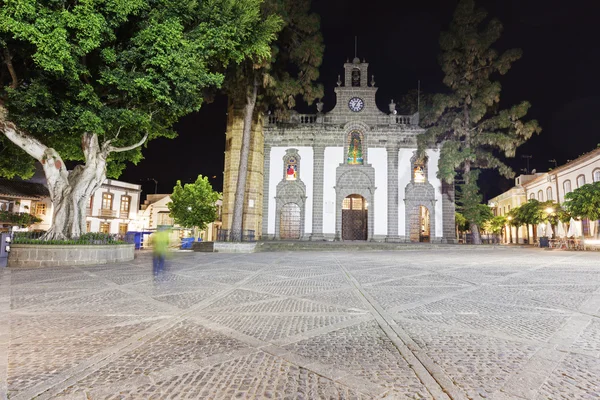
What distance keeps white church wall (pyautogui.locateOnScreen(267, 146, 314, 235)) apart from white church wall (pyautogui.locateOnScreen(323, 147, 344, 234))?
1.14 m

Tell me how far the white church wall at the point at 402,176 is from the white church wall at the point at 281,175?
279 inches

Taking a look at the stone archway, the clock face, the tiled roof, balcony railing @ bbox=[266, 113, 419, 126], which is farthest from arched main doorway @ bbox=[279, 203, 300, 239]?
the tiled roof

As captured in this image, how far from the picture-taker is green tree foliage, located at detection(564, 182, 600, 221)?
18.4 metres

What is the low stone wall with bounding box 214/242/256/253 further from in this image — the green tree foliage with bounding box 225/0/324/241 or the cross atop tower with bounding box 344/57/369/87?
the cross atop tower with bounding box 344/57/369/87

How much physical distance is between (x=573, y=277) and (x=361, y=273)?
497cm

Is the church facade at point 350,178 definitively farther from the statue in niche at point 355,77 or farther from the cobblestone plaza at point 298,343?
the cobblestone plaza at point 298,343

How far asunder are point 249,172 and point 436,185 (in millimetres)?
14864

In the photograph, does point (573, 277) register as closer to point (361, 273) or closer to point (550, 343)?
point (361, 273)

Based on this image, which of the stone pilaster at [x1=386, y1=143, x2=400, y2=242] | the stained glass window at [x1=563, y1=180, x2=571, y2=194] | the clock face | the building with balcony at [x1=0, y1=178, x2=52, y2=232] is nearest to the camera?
the building with balcony at [x1=0, y1=178, x2=52, y2=232]

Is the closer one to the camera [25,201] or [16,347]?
[16,347]

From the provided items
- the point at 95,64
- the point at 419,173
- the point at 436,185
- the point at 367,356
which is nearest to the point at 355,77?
the point at 419,173

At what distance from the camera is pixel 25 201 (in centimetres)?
2634

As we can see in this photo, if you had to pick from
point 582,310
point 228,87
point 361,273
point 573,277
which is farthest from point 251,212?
point 582,310

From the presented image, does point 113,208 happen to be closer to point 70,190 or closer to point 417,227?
point 70,190
